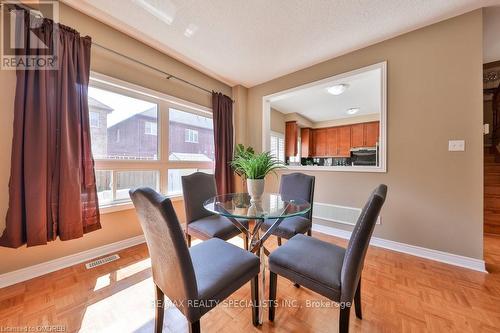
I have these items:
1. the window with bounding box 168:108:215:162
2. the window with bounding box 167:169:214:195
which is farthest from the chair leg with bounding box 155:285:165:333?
the window with bounding box 168:108:215:162

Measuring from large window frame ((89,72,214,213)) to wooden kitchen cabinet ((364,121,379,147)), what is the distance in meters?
4.56

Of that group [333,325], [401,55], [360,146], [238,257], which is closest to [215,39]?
[401,55]

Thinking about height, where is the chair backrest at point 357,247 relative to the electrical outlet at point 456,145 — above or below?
below

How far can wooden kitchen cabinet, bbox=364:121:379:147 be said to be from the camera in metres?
5.34

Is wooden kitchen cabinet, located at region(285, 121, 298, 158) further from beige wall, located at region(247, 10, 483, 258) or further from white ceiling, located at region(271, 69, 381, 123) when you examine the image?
beige wall, located at region(247, 10, 483, 258)

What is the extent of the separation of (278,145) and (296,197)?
3161 mm

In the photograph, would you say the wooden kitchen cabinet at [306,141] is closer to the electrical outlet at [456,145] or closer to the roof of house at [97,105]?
the electrical outlet at [456,145]

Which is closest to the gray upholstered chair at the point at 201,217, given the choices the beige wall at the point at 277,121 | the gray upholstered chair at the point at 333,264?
the gray upholstered chair at the point at 333,264

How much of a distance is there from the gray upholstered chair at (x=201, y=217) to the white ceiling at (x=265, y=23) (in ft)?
5.39

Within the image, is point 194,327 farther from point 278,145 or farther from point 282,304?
point 278,145

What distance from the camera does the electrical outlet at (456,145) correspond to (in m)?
1.92

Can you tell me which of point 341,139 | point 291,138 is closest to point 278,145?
point 291,138

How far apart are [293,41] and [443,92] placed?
1704mm

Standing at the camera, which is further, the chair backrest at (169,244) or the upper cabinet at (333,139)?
the upper cabinet at (333,139)
